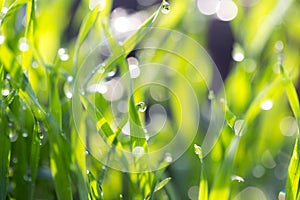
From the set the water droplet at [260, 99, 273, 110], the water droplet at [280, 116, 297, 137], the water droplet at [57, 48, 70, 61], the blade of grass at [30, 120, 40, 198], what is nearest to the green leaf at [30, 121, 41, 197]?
the blade of grass at [30, 120, 40, 198]

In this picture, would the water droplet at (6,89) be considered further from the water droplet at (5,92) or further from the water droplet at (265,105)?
the water droplet at (265,105)

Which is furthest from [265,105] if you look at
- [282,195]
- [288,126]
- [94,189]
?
[288,126]

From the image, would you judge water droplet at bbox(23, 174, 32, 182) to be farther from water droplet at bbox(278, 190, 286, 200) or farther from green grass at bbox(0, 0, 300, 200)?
water droplet at bbox(278, 190, 286, 200)

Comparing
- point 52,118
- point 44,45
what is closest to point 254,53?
point 44,45

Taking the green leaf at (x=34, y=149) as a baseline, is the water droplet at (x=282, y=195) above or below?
below

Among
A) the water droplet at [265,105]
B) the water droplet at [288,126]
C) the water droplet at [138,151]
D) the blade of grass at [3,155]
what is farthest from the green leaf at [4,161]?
the water droplet at [288,126]

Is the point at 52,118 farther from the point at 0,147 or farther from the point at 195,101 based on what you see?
the point at 195,101

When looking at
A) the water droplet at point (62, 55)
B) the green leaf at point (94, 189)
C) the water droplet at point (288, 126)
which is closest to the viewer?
the green leaf at point (94, 189)

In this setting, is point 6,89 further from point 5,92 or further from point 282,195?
point 282,195
